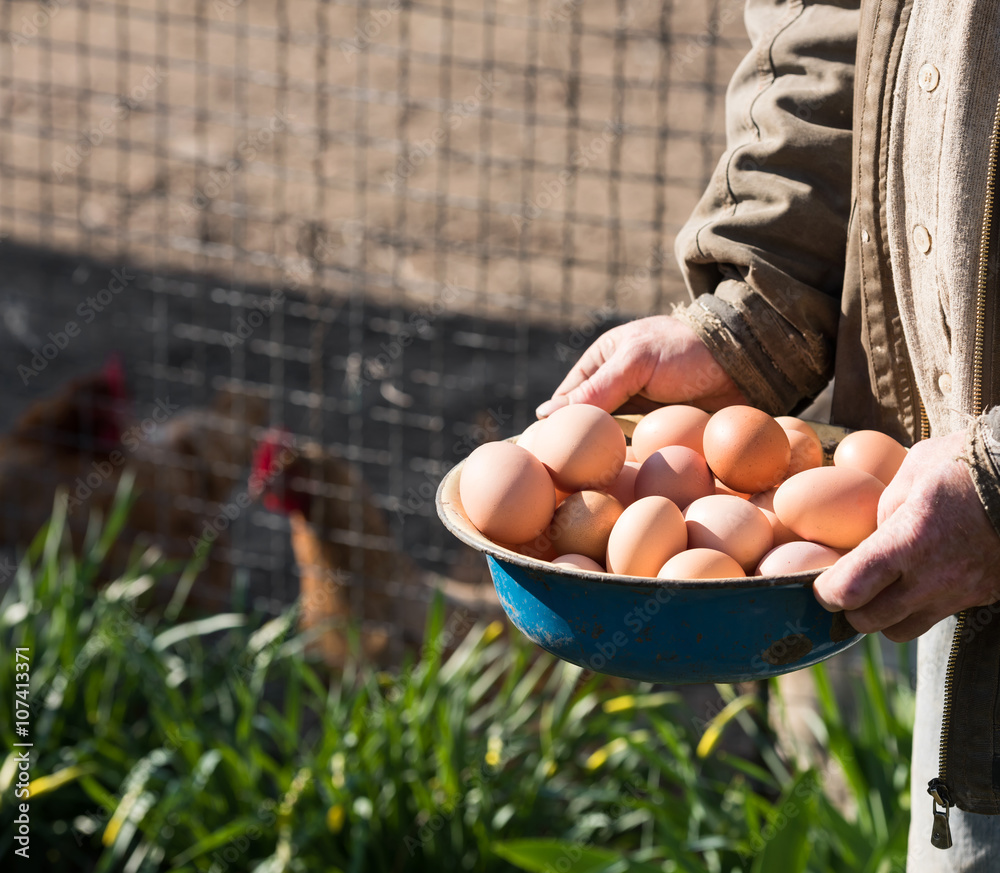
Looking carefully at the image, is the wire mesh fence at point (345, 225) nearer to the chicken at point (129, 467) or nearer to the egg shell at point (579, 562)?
the chicken at point (129, 467)

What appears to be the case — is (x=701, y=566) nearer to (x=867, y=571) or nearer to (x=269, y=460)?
(x=867, y=571)

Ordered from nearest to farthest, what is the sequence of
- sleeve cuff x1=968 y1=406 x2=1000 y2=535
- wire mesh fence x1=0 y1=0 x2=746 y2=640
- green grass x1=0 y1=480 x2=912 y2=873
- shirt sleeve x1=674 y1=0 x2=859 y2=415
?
1. sleeve cuff x1=968 y1=406 x2=1000 y2=535
2. shirt sleeve x1=674 y1=0 x2=859 y2=415
3. green grass x1=0 y1=480 x2=912 y2=873
4. wire mesh fence x1=0 y1=0 x2=746 y2=640

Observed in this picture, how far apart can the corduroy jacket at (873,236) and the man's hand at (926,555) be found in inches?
1.0

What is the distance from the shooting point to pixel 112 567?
3369 millimetres

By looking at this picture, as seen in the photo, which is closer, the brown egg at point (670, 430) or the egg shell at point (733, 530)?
the egg shell at point (733, 530)

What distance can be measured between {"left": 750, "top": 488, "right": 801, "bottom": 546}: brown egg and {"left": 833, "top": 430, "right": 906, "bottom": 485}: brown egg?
93mm

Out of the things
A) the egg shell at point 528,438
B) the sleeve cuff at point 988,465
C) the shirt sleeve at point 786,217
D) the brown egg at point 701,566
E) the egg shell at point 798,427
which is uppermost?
the shirt sleeve at point 786,217

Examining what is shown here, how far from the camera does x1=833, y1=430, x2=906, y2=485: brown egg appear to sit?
1.32 metres

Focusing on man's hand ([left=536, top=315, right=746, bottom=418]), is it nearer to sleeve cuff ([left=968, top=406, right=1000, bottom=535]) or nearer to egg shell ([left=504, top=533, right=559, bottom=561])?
egg shell ([left=504, top=533, right=559, bottom=561])

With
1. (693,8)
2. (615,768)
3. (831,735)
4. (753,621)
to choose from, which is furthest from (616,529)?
(693,8)

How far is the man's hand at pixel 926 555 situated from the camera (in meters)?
1.07

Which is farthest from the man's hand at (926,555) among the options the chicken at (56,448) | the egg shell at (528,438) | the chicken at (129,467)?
the chicken at (56,448)

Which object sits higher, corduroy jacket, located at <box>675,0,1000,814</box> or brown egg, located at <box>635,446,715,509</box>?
corduroy jacket, located at <box>675,0,1000,814</box>

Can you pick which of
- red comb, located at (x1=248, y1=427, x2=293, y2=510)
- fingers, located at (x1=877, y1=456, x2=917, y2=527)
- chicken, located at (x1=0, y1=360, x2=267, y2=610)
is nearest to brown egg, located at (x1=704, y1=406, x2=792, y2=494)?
fingers, located at (x1=877, y1=456, x2=917, y2=527)
